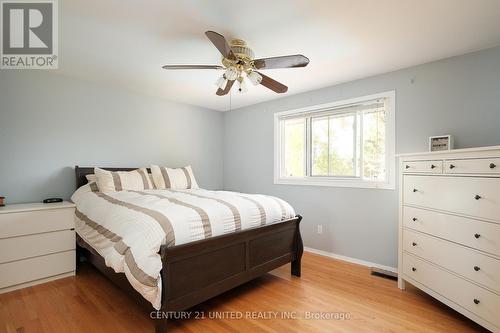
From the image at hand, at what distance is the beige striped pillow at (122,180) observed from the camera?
116 inches

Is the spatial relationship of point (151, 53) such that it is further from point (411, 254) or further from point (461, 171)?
point (411, 254)

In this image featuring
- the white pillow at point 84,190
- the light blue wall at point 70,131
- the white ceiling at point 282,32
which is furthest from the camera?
the white pillow at point 84,190

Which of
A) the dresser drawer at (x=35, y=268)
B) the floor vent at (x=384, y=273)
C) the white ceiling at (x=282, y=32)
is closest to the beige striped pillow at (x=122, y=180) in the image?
the dresser drawer at (x=35, y=268)

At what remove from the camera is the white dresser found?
64.7 inches

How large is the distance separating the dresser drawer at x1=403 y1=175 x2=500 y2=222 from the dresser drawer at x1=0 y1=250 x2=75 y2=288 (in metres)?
3.56

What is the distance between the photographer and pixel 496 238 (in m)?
1.61

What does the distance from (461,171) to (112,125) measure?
3985mm

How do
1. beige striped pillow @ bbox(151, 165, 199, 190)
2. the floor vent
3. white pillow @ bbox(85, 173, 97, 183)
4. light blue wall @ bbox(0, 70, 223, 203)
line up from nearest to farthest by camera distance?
the floor vent
light blue wall @ bbox(0, 70, 223, 203)
white pillow @ bbox(85, 173, 97, 183)
beige striped pillow @ bbox(151, 165, 199, 190)

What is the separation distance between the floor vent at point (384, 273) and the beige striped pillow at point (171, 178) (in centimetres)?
261

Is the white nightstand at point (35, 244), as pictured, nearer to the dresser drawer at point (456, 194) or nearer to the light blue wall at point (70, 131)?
the light blue wall at point (70, 131)

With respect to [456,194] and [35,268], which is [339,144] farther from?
[35,268]

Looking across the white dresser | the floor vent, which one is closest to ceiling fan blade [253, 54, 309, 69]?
the white dresser

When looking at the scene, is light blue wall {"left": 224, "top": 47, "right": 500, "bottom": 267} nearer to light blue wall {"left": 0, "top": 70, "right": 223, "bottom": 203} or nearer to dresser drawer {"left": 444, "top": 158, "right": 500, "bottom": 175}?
dresser drawer {"left": 444, "top": 158, "right": 500, "bottom": 175}

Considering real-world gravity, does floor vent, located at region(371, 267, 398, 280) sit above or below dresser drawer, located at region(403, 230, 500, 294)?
below
